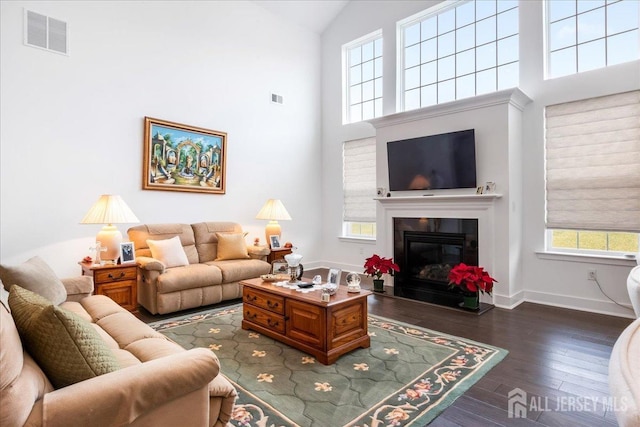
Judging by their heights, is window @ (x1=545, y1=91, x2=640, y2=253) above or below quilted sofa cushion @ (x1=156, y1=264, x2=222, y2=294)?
above

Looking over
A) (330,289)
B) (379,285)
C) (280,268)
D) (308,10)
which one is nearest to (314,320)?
(330,289)

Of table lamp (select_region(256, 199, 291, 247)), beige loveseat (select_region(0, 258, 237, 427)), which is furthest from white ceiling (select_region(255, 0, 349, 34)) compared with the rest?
beige loveseat (select_region(0, 258, 237, 427))

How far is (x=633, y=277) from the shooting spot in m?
1.17

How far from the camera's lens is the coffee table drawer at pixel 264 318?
121 inches

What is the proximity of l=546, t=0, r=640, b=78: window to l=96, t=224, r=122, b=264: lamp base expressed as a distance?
5.50 metres

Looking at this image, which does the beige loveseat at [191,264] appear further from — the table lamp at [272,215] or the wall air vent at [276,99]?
Result: the wall air vent at [276,99]

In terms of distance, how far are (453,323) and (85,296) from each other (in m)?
3.45

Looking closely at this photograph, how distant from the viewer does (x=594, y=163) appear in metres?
4.01

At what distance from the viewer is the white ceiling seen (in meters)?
6.05

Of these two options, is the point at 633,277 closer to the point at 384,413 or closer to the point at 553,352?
the point at 384,413

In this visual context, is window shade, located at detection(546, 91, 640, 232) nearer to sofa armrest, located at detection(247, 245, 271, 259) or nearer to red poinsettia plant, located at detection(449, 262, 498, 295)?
red poinsettia plant, located at detection(449, 262, 498, 295)

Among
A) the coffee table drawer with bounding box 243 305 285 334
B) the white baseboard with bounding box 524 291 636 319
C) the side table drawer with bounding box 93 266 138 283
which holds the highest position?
the side table drawer with bounding box 93 266 138 283

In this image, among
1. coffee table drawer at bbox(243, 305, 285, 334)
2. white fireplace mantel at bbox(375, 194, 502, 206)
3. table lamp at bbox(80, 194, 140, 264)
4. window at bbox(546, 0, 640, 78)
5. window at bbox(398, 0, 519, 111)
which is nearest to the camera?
coffee table drawer at bbox(243, 305, 285, 334)

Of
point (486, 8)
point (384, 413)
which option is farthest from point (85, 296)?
point (486, 8)
